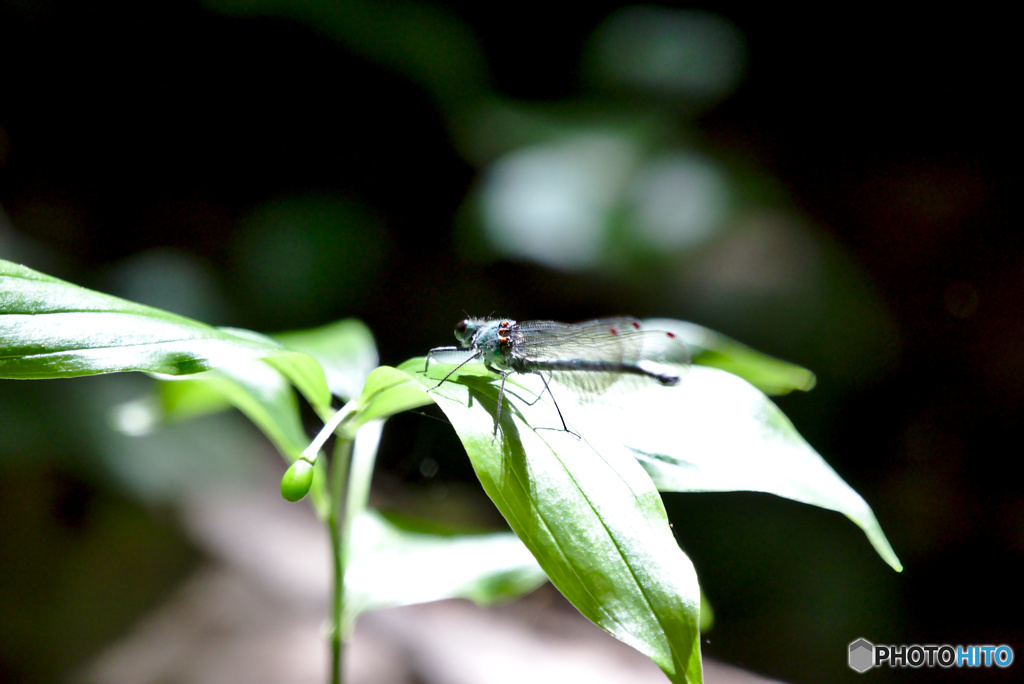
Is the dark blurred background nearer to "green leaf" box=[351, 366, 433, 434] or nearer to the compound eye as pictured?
the compound eye

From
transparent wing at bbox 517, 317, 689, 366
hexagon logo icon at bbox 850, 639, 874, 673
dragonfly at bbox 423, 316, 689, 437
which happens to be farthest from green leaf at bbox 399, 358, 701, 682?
hexagon logo icon at bbox 850, 639, 874, 673

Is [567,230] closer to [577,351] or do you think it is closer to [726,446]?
[577,351]

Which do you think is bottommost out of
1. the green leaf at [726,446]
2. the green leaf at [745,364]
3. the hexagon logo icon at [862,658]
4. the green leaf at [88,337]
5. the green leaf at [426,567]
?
the hexagon logo icon at [862,658]

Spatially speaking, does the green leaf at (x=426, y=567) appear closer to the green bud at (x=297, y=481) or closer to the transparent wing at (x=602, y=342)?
the transparent wing at (x=602, y=342)

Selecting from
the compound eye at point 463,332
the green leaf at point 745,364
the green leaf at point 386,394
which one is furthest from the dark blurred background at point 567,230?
the green leaf at point 386,394

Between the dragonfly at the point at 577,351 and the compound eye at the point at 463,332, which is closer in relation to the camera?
the dragonfly at the point at 577,351

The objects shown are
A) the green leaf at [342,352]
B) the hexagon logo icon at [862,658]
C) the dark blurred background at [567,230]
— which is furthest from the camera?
the dark blurred background at [567,230]

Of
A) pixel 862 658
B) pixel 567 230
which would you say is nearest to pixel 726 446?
pixel 862 658

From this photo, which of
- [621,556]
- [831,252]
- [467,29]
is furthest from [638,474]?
[467,29]

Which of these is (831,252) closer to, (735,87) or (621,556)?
(735,87)
